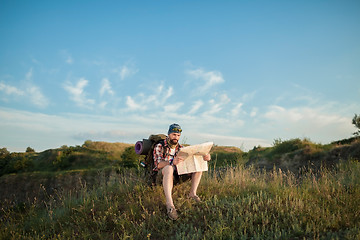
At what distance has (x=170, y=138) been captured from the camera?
5414mm

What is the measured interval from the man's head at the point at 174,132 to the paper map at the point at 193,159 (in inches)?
20.5

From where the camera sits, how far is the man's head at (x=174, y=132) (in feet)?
17.6

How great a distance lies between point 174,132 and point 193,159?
0.71 m

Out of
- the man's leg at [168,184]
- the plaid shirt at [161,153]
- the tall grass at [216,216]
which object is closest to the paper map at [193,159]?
the man's leg at [168,184]

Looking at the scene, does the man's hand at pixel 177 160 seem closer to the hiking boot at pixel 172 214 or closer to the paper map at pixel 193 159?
the paper map at pixel 193 159

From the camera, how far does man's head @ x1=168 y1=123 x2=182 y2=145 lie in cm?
535

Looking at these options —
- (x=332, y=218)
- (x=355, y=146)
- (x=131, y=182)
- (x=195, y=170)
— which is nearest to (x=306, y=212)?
(x=332, y=218)

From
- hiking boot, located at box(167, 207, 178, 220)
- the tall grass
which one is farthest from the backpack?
hiking boot, located at box(167, 207, 178, 220)

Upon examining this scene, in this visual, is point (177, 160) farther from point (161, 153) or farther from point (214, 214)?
point (214, 214)

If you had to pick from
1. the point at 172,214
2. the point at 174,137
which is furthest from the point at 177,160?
the point at 172,214

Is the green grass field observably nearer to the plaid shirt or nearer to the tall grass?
the tall grass

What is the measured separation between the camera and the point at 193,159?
5125mm

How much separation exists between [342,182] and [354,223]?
2.94 meters

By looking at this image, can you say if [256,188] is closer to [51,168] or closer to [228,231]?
[228,231]
